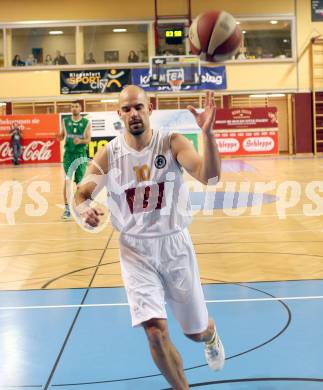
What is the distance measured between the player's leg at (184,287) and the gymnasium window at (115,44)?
25219 mm

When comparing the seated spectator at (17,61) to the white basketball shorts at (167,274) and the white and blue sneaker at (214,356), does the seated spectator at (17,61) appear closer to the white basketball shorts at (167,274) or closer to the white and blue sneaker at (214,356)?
the white basketball shorts at (167,274)

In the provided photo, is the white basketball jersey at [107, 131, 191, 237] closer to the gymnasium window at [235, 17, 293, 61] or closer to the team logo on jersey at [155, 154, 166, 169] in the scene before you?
the team logo on jersey at [155, 154, 166, 169]

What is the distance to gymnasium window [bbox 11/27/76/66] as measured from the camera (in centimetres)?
2781

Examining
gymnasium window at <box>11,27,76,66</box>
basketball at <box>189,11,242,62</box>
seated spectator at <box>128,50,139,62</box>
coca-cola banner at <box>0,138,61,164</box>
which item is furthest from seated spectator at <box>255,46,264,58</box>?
basketball at <box>189,11,242,62</box>

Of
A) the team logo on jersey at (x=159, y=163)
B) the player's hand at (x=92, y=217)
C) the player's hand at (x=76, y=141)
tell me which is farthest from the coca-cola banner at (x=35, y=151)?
the player's hand at (x=92, y=217)

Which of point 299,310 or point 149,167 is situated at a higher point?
point 149,167

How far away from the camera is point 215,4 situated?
27.1 meters

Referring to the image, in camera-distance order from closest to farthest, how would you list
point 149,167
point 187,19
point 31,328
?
point 149,167 < point 31,328 < point 187,19

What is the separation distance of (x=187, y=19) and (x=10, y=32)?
336 inches

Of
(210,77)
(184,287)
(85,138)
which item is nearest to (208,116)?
(184,287)

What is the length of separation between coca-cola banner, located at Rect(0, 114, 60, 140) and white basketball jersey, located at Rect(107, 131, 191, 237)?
2236 centimetres

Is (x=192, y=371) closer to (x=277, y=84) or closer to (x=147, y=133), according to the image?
(x=147, y=133)

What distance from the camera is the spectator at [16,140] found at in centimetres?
2506

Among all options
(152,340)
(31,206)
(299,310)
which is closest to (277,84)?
(31,206)
